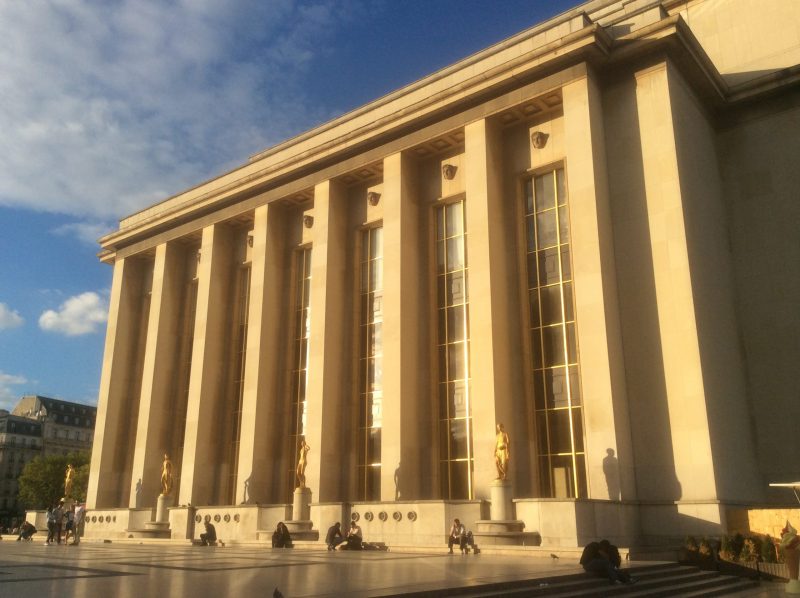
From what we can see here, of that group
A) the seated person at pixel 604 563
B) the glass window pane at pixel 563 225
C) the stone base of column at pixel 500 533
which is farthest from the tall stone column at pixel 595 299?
the seated person at pixel 604 563

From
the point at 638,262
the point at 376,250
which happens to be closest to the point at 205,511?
the point at 376,250

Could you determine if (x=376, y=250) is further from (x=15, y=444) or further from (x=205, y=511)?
(x=15, y=444)

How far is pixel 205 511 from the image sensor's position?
32.2 meters

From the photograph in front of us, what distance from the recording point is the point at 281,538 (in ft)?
86.3

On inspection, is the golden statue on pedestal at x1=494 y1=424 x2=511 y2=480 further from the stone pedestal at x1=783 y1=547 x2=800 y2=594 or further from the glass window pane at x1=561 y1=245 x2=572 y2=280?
the stone pedestal at x1=783 y1=547 x2=800 y2=594

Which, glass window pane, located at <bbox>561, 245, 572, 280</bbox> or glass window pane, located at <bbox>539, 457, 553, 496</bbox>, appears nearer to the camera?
glass window pane, located at <bbox>539, 457, 553, 496</bbox>

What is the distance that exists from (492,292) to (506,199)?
4661 millimetres

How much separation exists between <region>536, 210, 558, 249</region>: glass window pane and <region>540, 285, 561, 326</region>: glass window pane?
1.89m

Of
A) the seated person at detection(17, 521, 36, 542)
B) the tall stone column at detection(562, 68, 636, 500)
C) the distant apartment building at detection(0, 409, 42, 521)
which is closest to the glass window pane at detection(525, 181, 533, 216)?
the tall stone column at detection(562, 68, 636, 500)

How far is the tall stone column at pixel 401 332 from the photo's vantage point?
2894 cm

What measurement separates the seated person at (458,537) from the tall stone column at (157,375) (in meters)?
22.2

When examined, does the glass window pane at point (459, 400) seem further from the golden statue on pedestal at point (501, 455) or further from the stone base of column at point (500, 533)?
the stone base of column at point (500, 533)

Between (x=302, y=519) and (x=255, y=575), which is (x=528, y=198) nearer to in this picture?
(x=302, y=519)

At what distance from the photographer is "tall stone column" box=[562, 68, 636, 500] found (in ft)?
79.0
